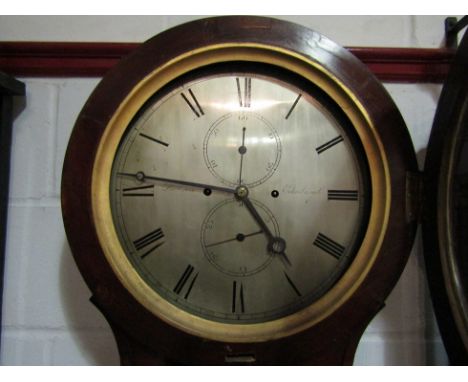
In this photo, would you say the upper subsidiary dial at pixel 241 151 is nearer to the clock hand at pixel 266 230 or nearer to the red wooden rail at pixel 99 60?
the clock hand at pixel 266 230

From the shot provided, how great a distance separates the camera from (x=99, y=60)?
765mm

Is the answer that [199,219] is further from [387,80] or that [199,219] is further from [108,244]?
[387,80]

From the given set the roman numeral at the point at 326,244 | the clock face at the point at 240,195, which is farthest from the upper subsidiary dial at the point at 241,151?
the roman numeral at the point at 326,244

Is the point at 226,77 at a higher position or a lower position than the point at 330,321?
higher

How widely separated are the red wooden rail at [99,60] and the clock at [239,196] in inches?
8.7

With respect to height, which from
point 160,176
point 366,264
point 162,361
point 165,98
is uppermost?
point 165,98

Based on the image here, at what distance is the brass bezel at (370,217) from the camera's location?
21.3 inches

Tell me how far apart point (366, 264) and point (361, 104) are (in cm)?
20

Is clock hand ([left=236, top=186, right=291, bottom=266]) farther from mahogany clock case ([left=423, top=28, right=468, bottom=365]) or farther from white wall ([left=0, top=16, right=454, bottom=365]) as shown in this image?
white wall ([left=0, top=16, right=454, bottom=365])

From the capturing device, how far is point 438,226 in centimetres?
55

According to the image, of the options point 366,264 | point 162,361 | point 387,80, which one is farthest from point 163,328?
point 387,80

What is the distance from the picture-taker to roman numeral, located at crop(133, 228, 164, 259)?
0.57 m

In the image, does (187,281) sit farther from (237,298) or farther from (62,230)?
(62,230)

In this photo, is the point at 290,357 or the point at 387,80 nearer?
the point at 290,357
